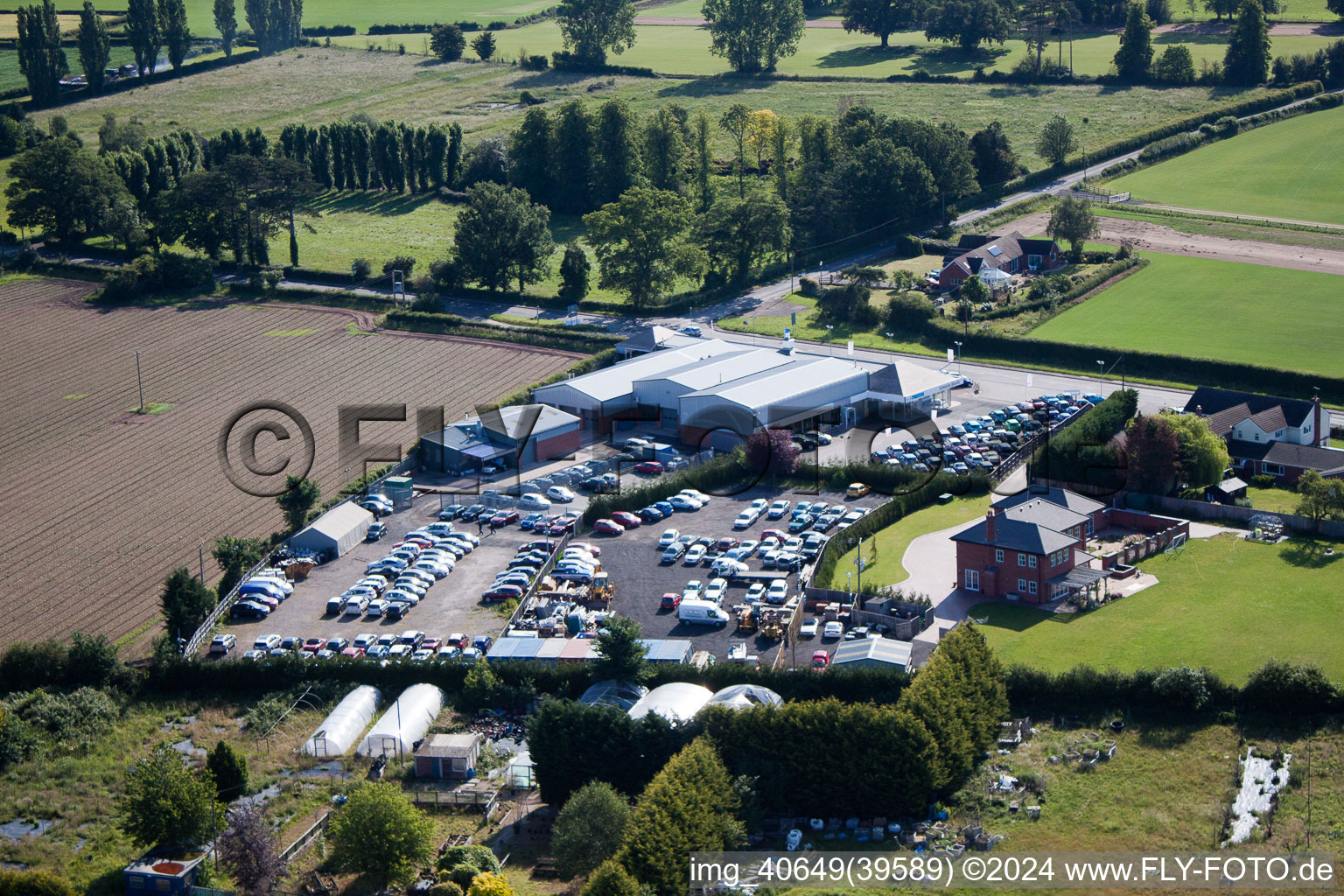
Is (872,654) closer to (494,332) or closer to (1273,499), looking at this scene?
(1273,499)

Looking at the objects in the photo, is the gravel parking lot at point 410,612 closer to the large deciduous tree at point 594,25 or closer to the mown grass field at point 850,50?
the mown grass field at point 850,50

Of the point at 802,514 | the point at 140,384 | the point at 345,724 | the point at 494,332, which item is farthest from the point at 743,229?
the point at 345,724

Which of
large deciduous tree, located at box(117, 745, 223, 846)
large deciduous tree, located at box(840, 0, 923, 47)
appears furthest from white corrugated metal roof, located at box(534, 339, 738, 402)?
large deciduous tree, located at box(840, 0, 923, 47)

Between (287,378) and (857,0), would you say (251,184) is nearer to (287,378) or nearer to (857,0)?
(287,378)

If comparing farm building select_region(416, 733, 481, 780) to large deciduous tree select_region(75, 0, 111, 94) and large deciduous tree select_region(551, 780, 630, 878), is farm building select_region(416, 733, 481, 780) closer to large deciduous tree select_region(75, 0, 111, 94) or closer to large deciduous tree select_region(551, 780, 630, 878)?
large deciduous tree select_region(551, 780, 630, 878)

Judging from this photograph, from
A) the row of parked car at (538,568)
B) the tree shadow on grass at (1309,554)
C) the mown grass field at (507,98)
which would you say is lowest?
the tree shadow on grass at (1309,554)

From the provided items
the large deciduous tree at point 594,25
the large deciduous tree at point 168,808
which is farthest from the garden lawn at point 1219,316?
the large deciduous tree at point 594,25

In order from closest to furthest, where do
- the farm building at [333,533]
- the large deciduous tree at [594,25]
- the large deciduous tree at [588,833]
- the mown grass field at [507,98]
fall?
the large deciduous tree at [588,833] → the farm building at [333,533] → the mown grass field at [507,98] → the large deciduous tree at [594,25]
